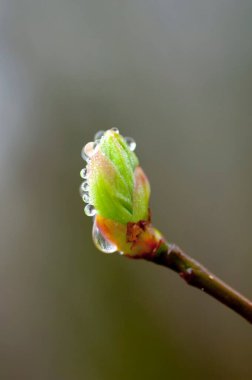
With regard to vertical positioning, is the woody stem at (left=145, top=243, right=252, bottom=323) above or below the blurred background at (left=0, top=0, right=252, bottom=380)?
below

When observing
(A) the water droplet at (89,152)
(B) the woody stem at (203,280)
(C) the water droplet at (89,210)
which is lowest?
(B) the woody stem at (203,280)

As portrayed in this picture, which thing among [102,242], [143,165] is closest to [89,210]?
[102,242]

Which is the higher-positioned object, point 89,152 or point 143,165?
point 143,165

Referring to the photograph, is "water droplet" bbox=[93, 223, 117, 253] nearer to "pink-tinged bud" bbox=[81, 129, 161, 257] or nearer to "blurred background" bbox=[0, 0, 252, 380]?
"pink-tinged bud" bbox=[81, 129, 161, 257]

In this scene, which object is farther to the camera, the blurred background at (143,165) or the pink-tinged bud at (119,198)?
the blurred background at (143,165)

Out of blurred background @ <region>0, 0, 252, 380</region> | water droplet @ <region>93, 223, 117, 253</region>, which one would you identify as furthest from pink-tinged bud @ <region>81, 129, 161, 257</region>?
blurred background @ <region>0, 0, 252, 380</region>

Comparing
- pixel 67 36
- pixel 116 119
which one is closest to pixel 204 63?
pixel 116 119

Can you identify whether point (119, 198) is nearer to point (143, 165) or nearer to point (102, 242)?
point (102, 242)

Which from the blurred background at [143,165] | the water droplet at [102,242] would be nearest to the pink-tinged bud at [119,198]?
the water droplet at [102,242]

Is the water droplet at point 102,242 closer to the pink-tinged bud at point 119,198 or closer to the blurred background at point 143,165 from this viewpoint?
the pink-tinged bud at point 119,198
